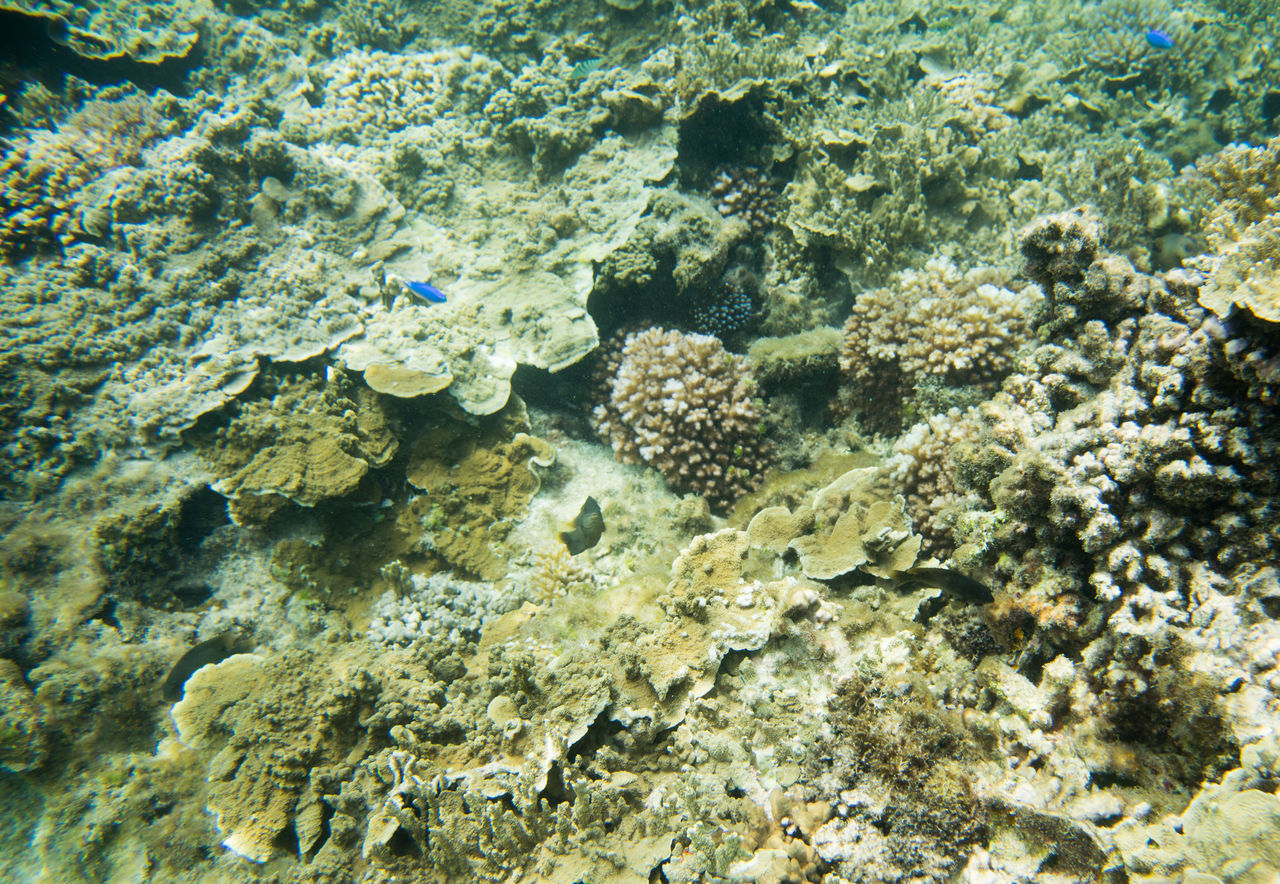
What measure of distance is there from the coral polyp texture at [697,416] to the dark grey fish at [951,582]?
1649 millimetres

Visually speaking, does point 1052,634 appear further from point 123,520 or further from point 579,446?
point 123,520

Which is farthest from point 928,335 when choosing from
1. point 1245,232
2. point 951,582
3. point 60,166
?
point 60,166

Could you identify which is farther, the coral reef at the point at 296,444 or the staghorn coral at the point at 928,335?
the coral reef at the point at 296,444

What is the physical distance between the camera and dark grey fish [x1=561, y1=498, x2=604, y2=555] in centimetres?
491

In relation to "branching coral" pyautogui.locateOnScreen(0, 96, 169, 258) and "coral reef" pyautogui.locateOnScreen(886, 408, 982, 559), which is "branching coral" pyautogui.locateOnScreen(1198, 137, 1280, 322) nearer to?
"coral reef" pyautogui.locateOnScreen(886, 408, 982, 559)

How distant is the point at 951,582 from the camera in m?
3.24

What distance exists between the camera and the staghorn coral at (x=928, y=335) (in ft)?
14.2

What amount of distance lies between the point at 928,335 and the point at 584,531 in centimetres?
328

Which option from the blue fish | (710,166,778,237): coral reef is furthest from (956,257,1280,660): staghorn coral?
the blue fish

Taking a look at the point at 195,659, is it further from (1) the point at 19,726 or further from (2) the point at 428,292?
(2) the point at 428,292

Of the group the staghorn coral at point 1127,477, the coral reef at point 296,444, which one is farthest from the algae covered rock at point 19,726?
the staghorn coral at point 1127,477

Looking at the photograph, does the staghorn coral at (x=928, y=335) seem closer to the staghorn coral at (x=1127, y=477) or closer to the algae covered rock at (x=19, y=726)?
the staghorn coral at (x=1127, y=477)

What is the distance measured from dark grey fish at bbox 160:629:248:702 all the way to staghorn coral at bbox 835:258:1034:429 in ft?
19.3

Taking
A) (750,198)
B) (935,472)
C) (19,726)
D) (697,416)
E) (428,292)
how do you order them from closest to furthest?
(935,472) → (19,726) → (697,416) → (428,292) → (750,198)
